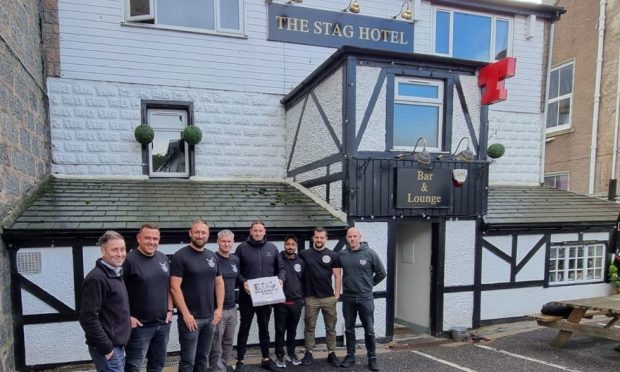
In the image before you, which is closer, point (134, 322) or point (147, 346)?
point (134, 322)

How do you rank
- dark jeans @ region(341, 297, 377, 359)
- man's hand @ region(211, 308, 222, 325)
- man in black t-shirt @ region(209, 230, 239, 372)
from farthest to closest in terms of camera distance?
dark jeans @ region(341, 297, 377, 359) < man in black t-shirt @ region(209, 230, 239, 372) < man's hand @ region(211, 308, 222, 325)

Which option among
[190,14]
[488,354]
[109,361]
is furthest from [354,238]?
[190,14]

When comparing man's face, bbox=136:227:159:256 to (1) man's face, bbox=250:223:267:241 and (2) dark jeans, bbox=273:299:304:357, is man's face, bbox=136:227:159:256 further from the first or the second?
(2) dark jeans, bbox=273:299:304:357

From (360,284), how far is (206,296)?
1888mm

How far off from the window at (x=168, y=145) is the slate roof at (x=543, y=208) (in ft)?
18.4

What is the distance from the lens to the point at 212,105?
7105 millimetres

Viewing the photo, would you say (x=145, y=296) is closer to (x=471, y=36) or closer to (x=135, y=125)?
(x=135, y=125)

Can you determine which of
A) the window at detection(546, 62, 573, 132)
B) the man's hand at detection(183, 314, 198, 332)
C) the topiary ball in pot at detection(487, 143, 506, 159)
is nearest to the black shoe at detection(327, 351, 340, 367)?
the man's hand at detection(183, 314, 198, 332)

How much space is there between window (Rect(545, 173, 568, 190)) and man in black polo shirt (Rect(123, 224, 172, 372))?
43.4ft

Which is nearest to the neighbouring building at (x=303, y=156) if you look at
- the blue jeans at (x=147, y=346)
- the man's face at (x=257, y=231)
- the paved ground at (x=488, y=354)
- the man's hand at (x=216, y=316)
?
the paved ground at (x=488, y=354)

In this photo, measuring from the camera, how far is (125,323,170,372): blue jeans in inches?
135

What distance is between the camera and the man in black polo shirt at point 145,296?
3410 millimetres

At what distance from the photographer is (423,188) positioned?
5805 millimetres

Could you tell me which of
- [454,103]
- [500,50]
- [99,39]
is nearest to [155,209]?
[99,39]
